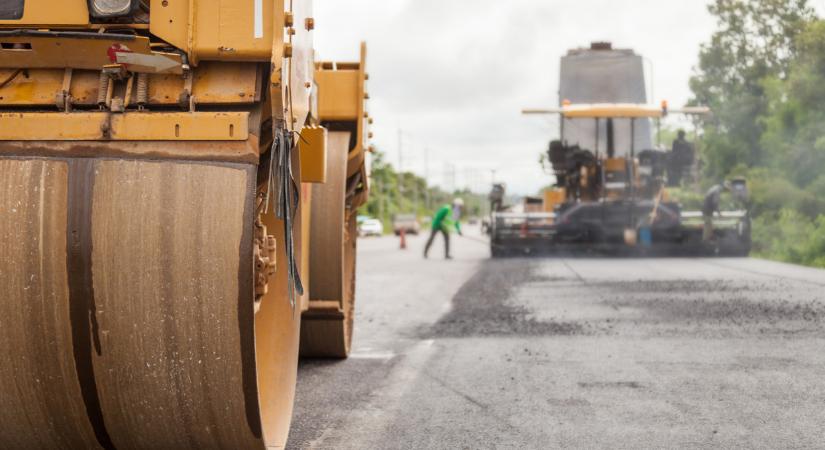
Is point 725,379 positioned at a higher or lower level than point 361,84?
lower

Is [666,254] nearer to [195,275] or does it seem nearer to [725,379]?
[725,379]

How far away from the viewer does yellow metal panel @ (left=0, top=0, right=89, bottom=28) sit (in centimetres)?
359

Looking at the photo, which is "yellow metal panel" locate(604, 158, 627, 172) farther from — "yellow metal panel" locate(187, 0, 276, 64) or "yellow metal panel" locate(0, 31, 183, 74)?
"yellow metal panel" locate(0, 31, 183, 74)

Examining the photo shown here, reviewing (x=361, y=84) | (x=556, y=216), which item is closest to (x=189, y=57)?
(x=361, y=84)

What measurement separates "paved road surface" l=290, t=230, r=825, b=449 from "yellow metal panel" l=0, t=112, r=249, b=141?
1.87 m

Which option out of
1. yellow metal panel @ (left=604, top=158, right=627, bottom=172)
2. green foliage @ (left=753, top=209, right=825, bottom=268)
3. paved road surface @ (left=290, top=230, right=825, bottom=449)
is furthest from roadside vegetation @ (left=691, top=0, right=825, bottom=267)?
paved road surface @ (left=290, top=230, right=825, bottom=449)

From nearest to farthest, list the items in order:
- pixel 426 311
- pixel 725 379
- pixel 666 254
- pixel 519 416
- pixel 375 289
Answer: pixel 519 416 < pixel 725 379 < pixel 426 311 < pixel 375 289 < pixel 666 254

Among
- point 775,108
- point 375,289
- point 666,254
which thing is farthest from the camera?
point 775,108

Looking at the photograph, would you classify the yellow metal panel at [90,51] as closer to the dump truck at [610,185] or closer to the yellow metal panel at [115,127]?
the yellow metal panel at [115,127]

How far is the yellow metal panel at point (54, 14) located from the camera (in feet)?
11.8

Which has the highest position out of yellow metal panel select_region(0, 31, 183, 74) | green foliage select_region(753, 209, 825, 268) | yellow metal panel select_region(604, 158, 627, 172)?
yellow metal panel select_region(604, 158, 627, 172)

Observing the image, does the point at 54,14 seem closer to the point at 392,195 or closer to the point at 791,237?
the point at 791,237

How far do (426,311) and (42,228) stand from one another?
8.18 metres

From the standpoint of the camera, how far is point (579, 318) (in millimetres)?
10156
